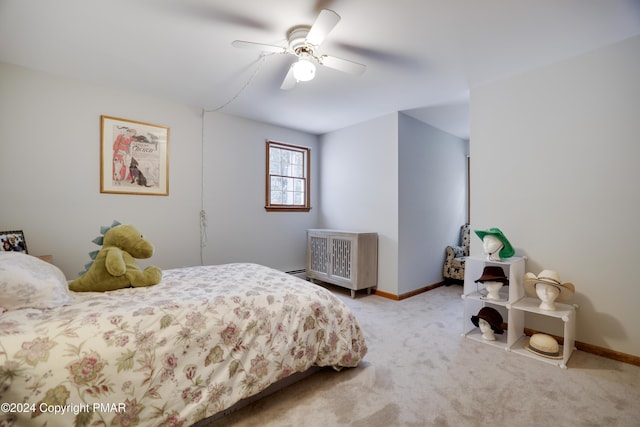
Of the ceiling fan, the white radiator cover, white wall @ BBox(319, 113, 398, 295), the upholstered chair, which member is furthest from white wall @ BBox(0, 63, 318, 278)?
the upholstered chair

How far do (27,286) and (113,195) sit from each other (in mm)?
1838

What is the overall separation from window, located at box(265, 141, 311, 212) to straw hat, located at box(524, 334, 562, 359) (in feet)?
10.5

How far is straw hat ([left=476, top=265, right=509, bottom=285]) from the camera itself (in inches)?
94.5

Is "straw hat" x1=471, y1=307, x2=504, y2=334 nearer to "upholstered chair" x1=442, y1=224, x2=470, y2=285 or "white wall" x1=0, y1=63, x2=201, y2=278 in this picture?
"upholstered chair" x1=442, y1=224, x2=470, y2=285

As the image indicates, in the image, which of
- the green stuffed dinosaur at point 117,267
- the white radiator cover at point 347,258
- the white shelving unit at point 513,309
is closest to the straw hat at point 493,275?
the white shelving unit at point 513,309

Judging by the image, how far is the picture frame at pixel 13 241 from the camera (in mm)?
2205

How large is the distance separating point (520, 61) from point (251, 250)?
354cm

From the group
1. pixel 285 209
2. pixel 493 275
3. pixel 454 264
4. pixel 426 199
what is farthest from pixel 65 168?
pixel 454 264

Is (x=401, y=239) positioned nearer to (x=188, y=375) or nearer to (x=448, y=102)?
(x=448, y=102)

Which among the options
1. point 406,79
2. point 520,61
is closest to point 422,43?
point 406,79

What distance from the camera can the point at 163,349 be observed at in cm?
131

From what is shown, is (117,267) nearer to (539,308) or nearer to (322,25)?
(322,25)

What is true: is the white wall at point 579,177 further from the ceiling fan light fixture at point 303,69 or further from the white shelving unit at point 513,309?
the ceiling fan light fixture at point 303,69

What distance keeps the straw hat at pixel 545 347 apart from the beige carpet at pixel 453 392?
0.29 feet
